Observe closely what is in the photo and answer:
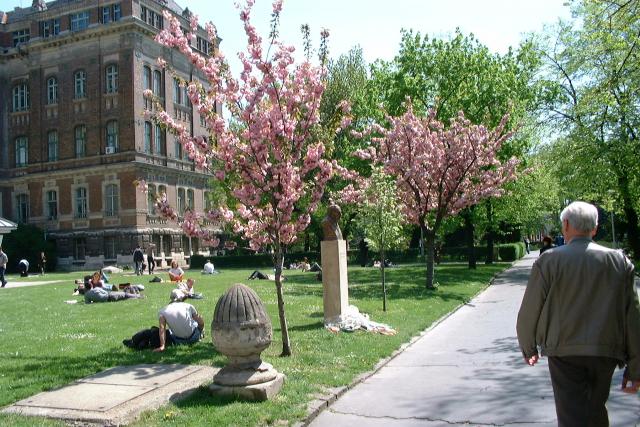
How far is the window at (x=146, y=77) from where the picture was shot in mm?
47656

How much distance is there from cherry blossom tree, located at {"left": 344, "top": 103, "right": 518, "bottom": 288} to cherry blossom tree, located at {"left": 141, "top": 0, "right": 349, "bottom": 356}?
40.2 feet

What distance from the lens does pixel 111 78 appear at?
47.8 meters

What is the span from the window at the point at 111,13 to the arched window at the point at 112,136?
784 cm

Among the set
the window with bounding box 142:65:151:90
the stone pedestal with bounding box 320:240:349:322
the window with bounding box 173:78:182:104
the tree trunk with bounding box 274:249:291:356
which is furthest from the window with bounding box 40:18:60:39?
the tree trunk with bounding box 274:249:291:356

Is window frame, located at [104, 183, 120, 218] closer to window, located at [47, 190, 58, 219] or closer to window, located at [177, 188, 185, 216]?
window, located at [47, 190, 58, 219]

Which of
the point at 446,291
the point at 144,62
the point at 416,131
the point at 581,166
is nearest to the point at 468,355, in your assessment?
the point at 446,291

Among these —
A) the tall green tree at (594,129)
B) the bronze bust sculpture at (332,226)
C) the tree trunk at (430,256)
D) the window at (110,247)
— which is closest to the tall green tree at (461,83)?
the tall green tree at (594,129)

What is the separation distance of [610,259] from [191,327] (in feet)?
26.1

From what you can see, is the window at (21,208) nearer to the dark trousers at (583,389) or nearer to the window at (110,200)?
the window at (110,200)

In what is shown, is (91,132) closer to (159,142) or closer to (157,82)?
(159,142)

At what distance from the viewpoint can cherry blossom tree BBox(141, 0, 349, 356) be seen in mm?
10000

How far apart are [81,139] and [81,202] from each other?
5.06 meters

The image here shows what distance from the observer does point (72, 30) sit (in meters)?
49.0

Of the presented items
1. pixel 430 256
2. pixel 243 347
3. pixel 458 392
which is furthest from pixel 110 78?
pixel 458 392
